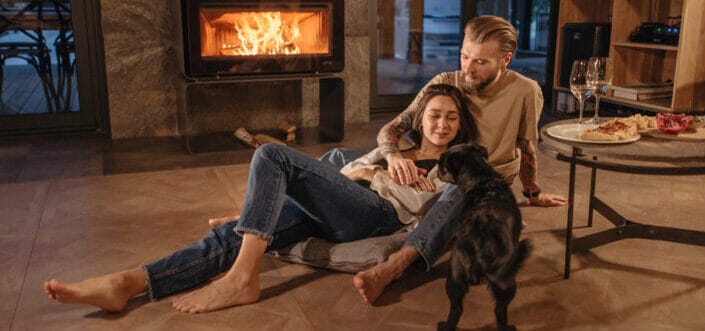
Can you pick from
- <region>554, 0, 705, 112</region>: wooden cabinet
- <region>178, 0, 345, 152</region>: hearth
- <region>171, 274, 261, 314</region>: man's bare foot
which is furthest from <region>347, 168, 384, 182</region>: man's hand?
<region>554, 0, 705, 112</region>: wooden cabinet

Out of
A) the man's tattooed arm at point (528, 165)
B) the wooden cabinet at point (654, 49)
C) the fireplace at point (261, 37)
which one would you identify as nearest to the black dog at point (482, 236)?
the man's tattooed arm at point (528, 165)

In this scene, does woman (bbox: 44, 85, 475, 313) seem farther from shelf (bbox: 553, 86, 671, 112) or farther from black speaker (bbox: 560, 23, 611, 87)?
black speaker (bbox: 560, 23, 611, 87)

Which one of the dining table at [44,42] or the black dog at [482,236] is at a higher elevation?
the dining table at [44,42]

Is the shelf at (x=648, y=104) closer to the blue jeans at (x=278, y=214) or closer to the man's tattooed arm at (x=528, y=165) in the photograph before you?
the man's tattooed arm at (x=528, y=165)

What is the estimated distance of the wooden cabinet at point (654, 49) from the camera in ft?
12.7

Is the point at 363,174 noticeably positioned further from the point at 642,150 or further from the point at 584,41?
the point at 584,41

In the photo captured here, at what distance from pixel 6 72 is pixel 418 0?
9.04 feet

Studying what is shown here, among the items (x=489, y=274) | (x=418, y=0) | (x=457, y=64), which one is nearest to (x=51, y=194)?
(x=489, y=274)

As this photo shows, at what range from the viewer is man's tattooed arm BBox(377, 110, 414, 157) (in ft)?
7.31

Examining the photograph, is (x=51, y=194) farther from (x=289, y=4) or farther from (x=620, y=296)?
(x=620, y=296)

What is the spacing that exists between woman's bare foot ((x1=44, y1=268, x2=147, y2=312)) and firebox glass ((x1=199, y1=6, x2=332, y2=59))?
206cm

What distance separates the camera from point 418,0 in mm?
4988

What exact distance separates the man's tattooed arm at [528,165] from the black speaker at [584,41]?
85.8 inches

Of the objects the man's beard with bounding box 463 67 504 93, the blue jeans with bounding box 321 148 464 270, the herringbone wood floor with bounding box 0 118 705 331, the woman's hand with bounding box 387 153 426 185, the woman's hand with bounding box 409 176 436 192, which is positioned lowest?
the herringbone wood floor with bounding box 0 118 705 331
